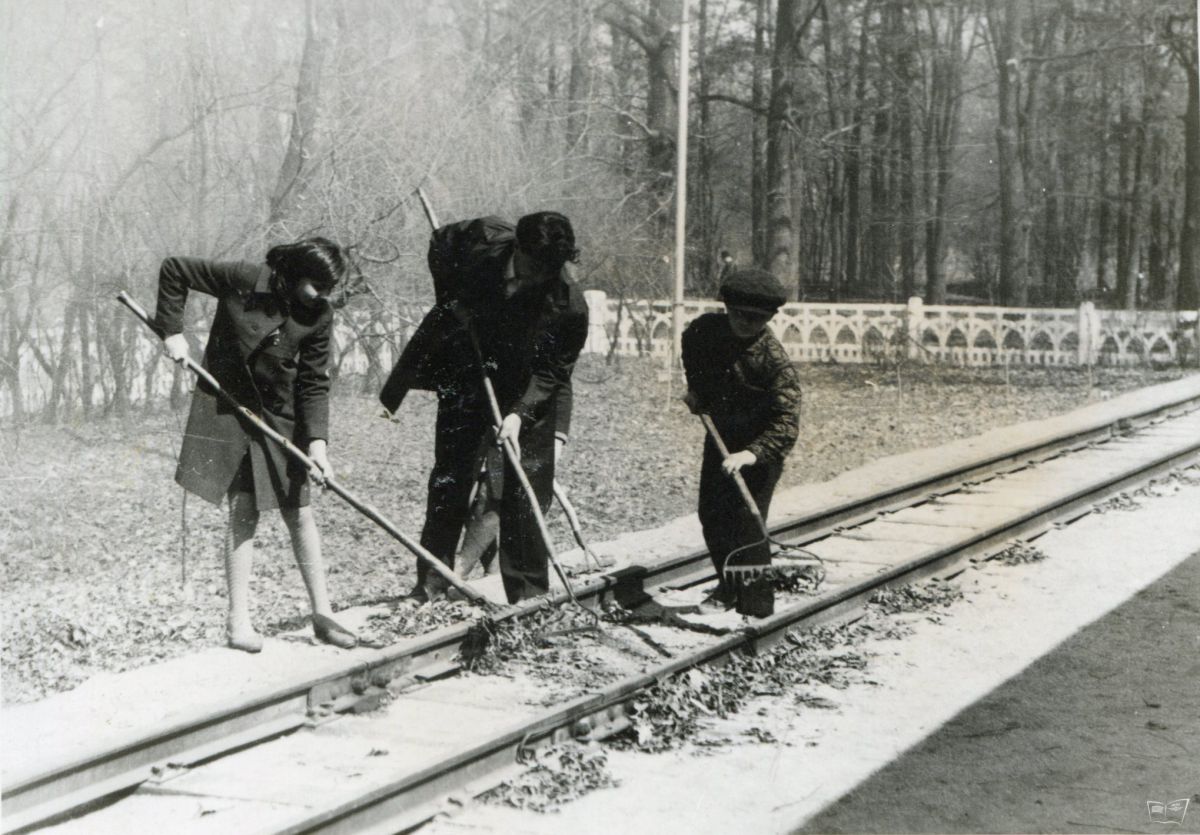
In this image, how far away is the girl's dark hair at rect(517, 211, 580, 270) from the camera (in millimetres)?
6527

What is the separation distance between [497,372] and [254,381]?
1472mm

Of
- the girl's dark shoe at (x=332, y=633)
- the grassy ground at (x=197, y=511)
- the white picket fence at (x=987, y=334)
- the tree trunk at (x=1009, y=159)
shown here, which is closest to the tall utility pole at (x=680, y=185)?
the grassy ground at (x=197, y=511)

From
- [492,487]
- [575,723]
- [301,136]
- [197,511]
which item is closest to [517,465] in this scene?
[492,487]

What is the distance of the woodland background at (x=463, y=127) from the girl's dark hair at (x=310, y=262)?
2.11ft

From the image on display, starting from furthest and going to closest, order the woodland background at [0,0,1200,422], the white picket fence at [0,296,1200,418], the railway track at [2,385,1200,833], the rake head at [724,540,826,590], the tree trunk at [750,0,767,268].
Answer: the tree trunk at [750,0,767,268]
the white picket fence at [0,296,1200,418]
the woodland background at [0,0,1200,422]
the rake head at [724,540,826,590]
the railway track at [2,385,1200,833]

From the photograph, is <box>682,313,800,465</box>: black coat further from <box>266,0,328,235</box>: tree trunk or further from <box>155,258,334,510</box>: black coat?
<box>266,0,328,235</box>: tree trunk

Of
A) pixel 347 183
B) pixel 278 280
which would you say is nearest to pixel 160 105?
pixel 347 183

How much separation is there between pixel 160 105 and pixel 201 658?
6084 mm

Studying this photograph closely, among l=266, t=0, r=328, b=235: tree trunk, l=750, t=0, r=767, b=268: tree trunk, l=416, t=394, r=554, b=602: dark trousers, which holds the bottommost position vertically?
l=416, t=394, r=554, b=602: dark trousers

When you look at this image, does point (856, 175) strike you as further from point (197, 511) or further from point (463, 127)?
point (197, 511)

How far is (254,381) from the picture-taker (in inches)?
242

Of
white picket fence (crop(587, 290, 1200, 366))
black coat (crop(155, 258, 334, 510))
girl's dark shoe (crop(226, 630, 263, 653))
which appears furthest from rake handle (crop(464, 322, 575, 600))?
white picket fence (crop(587, 290, 1200, 366))

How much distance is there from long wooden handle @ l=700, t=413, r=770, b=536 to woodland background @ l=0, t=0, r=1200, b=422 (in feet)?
6.48

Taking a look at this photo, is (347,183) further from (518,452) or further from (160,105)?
(518,452)
